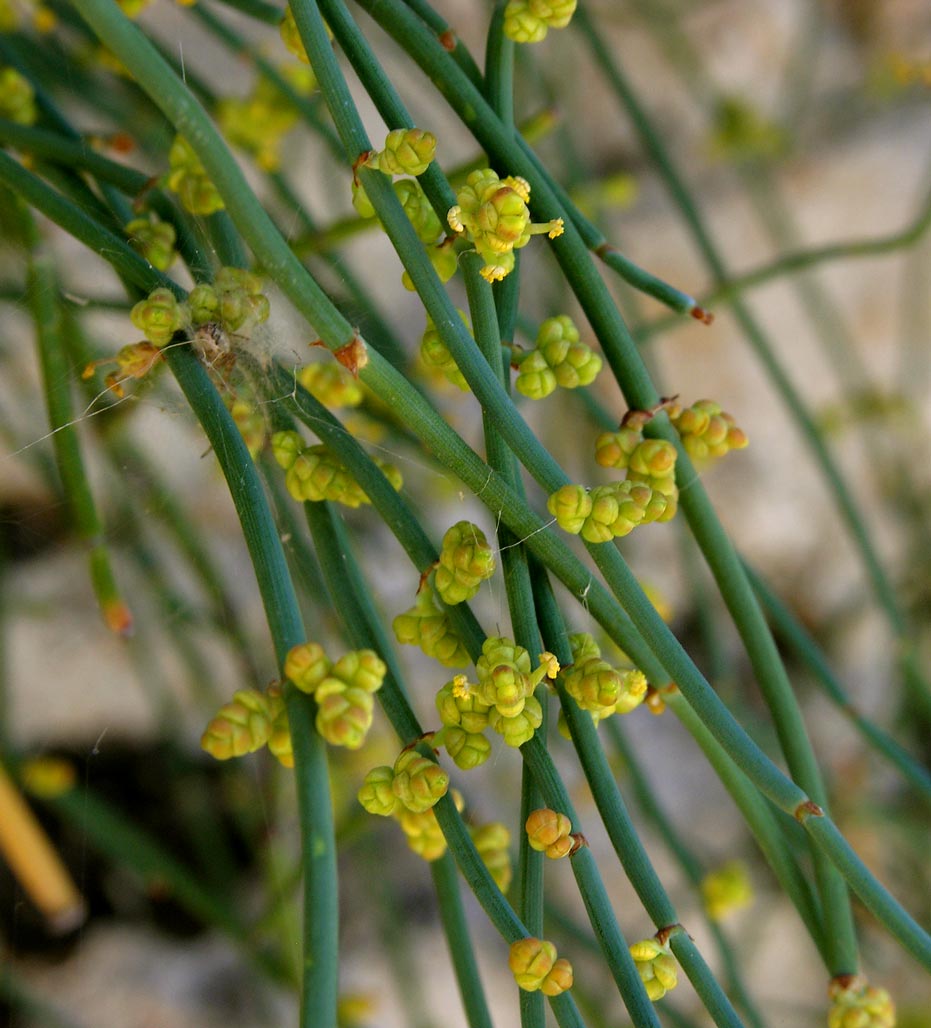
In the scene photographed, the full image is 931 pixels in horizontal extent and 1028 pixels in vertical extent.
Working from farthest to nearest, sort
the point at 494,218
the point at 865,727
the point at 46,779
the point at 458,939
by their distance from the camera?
the point at 46,779 → the point at 865,727 → the point at 458,939 → the point at 494,218

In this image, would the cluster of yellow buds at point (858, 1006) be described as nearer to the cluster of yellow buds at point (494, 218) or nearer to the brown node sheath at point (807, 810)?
the brown node sheath at point (807, 810)

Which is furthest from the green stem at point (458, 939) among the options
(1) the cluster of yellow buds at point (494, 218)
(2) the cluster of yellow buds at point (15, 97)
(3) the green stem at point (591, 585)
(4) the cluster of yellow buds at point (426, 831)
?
(2) the cluster of yellow buds at point (15, 97)

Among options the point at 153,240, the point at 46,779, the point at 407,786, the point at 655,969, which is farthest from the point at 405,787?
the point at 46,779

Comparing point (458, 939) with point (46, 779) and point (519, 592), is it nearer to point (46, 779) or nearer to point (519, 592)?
point (519, 592)

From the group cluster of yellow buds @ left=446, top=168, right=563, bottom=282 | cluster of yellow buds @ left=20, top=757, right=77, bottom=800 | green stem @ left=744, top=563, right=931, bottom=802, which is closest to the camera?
cluster of yellow buds @ left=446, top=168, right=563, bottom=282

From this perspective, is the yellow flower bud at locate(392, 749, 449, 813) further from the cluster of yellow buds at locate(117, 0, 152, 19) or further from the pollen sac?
the cluster of yellow buds at locate(117, 0, 152, 19)

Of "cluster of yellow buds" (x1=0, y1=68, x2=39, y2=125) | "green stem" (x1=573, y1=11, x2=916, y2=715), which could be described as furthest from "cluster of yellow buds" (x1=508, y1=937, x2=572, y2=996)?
"green stem" (x1=573, y1=11, x2=916, y2=715)
